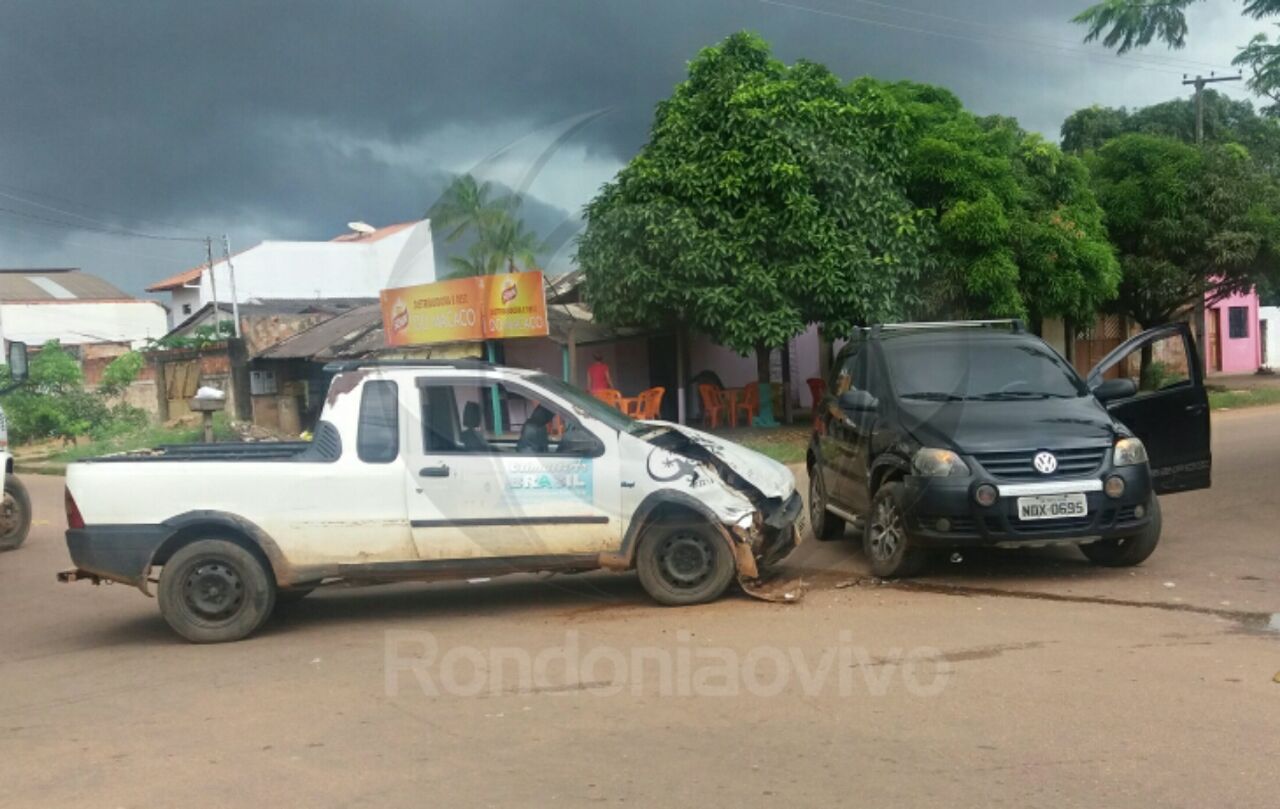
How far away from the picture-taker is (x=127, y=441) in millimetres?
26000

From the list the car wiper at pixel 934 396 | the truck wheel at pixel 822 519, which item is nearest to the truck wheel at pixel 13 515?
the truck wheel at pixel 822 519

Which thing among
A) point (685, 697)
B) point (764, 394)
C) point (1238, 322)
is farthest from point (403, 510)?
point (1238, 322)

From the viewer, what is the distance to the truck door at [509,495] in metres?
7.01

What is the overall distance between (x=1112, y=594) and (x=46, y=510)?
14.5 meters

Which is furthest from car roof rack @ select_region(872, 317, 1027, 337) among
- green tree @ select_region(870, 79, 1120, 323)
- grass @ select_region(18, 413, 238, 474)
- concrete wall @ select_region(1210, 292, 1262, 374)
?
concrete wall @ select_region(1210, 292, 1262, 374)

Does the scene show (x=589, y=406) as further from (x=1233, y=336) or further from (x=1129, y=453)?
(x=1233, y=336)

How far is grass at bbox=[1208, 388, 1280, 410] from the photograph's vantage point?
79.3ft

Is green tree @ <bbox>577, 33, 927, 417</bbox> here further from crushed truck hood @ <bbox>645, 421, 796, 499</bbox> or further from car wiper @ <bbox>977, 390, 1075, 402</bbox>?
crushed truck hood @ <bbox>645, 421, 796, 499</bbox>

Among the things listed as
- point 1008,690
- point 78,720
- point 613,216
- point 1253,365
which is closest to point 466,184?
point 613,216

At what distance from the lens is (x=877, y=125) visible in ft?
62.5

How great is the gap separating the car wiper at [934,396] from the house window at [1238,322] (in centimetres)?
3475

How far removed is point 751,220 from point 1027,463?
35.7 feet

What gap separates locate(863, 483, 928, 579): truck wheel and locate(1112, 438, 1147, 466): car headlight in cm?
146

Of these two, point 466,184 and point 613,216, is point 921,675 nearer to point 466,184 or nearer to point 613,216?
point 466,184
